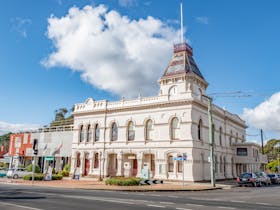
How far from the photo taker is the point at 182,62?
3769 centimetres

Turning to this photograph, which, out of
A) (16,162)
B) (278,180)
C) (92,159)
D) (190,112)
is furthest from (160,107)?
(16,162)

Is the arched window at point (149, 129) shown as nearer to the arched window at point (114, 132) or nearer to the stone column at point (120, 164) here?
the stone column at point (120, 164)

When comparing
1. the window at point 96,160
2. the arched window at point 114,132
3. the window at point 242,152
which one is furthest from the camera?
the window at point 242,152

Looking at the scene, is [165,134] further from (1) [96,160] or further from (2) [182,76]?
(1) [96,160]

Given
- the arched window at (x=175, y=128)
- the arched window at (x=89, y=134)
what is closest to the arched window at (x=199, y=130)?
the arched window at (x=175, y=128)

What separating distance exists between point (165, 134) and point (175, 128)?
136cm

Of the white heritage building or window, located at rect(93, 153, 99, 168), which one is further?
window, located at rect(93, 153, 99, 168)

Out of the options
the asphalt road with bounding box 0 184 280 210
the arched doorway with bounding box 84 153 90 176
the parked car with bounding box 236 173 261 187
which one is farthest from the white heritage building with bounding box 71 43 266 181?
the asphalt road with bounding box 0 184 280 210

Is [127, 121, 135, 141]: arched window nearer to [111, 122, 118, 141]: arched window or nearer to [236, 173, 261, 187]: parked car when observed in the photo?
[111, 122, 118, 141]: arched window

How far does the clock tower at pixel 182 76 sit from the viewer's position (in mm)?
35688

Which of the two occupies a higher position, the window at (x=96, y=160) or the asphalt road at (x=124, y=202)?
the window at (x=96, y=160)

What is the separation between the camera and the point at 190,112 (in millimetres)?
30906

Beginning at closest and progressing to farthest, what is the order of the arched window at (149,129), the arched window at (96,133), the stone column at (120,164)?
the arched window at (149,129)
the stone column at (120,164)
the arched window at (96,133)

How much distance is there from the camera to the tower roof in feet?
121
